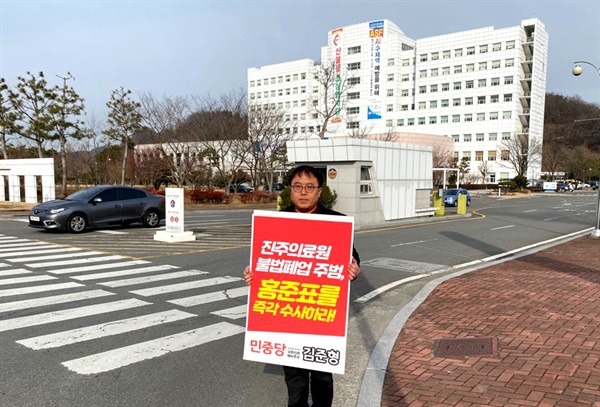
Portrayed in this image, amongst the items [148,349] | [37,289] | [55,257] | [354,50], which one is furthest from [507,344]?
[354,50]

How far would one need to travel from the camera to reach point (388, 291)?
26.3 ft

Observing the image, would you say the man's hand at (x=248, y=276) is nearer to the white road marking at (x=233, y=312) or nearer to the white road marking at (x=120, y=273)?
the white road marking at (x=233, y=312)

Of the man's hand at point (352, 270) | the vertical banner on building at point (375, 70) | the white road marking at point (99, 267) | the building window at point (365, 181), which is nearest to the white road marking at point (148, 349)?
the man's hand at point (352, 270)

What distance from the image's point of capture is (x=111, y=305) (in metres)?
6.70

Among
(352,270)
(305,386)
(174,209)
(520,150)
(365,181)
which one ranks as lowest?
(305,386)

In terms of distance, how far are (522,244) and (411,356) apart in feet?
37.5

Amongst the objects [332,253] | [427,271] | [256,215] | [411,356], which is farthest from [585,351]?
[427,271]

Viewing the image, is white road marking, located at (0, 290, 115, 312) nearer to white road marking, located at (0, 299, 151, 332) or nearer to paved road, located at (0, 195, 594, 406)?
paved road, located at (0, 195, 594, 406)

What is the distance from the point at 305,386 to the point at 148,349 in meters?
2.53

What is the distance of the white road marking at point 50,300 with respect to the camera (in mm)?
6512

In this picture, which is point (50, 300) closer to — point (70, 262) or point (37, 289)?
point (37, 289)

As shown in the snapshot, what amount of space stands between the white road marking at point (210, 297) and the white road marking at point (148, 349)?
117cm

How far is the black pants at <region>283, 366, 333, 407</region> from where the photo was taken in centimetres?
321

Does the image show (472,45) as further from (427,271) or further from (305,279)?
(305,279)
